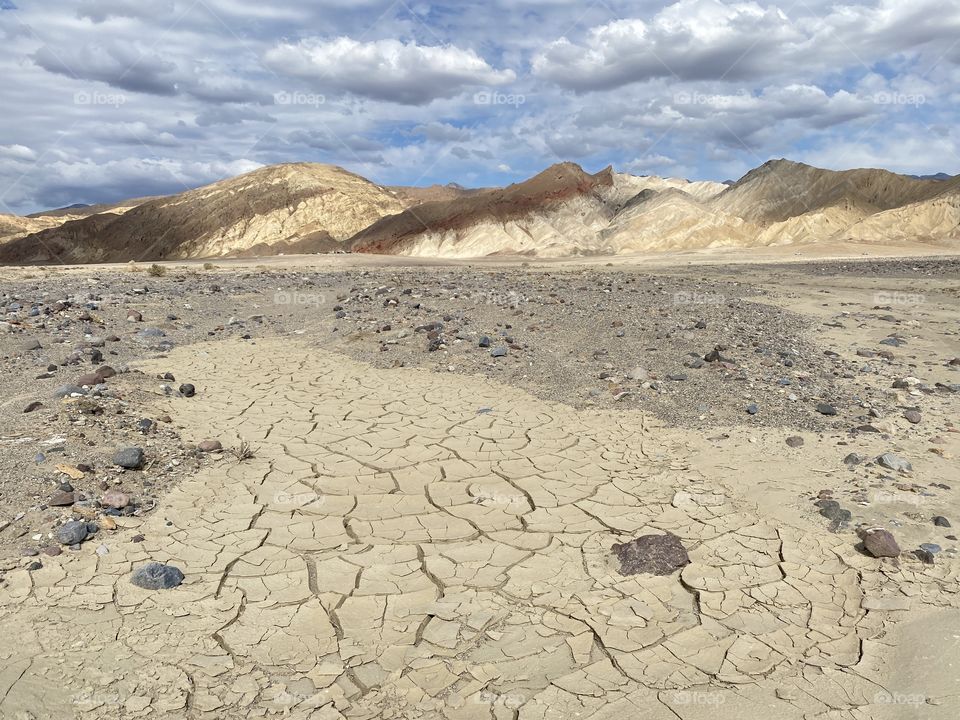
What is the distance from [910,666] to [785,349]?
206 inches

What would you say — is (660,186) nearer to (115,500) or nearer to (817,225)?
(817,225)

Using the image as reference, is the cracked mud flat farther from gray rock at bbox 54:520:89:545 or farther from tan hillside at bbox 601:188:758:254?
tan hillside at bbox 601:188:758:254

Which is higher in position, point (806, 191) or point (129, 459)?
point (806, 191)

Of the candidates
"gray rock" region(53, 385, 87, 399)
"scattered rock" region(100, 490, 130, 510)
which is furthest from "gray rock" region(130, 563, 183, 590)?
"gray rock" region(53, 385, 87, 399)

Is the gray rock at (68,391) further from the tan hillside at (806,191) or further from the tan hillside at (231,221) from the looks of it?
the tan hillside at (231,221)

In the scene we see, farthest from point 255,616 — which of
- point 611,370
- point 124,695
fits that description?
point 611,370

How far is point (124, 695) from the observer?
262 cm

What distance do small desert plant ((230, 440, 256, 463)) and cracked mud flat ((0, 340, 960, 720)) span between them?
0.09 metres

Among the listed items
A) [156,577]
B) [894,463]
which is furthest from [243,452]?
[894,463]

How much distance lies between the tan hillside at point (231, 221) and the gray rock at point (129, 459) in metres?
54.1

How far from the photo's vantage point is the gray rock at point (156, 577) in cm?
332

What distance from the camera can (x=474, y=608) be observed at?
3254 millimetres

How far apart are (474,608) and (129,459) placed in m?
2.68

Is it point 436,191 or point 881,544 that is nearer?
point 881,544
